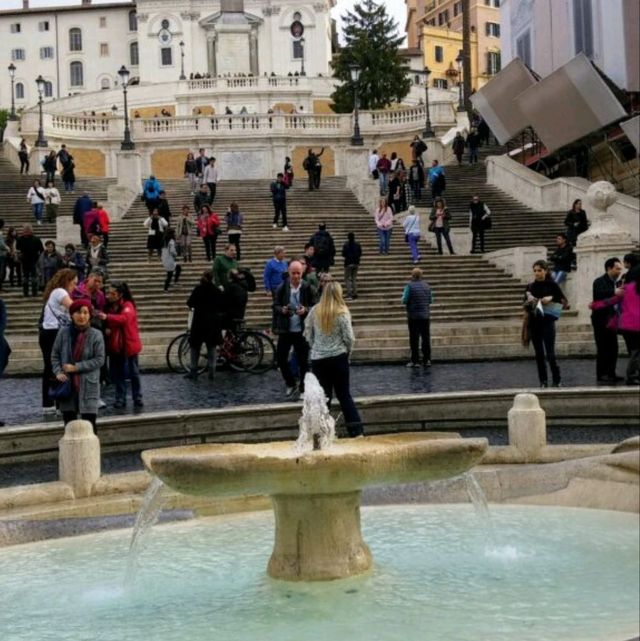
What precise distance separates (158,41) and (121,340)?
81154 millimetres

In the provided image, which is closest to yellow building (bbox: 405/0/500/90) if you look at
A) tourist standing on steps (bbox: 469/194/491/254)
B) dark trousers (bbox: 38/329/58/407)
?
tourist standing on steps (bbox: 469/194/491/254)

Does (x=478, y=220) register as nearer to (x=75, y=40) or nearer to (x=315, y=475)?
(x=315, y=475)

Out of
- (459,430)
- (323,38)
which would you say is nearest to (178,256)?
(459,430)

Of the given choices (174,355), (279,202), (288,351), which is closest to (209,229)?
(279,202)

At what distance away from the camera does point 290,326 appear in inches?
571

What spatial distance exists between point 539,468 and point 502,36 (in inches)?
1559

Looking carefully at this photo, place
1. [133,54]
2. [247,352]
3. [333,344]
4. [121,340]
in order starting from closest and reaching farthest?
[333,344] → [121,340] → [247,352] → [133,54]

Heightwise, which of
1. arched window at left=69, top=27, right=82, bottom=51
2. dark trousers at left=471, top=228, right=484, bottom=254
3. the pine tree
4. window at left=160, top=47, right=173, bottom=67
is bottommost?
dark trousers at left=471, top=228, right=484, bottom=254

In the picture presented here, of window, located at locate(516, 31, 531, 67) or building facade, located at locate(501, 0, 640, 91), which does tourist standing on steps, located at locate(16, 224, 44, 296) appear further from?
window, located at locate(516, 31, 531, 67)

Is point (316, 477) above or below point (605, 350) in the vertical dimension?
below

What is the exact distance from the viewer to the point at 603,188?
1894 cm

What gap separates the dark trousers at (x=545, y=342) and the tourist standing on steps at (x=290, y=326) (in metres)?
2.58

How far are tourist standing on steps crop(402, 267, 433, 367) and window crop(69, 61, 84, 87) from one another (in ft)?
292

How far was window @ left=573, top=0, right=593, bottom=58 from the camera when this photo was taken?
3581 cm
